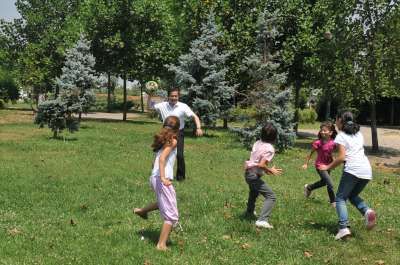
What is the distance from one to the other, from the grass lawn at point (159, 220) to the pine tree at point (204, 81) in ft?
42.4

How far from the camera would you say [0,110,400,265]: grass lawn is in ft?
23.2

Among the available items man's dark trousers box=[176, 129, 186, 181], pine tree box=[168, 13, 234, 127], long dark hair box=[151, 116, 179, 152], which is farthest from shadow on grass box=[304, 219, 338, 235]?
pine tree box=[168, 13, 234, 127]

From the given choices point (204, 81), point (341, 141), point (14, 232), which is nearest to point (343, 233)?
point (341, 141)

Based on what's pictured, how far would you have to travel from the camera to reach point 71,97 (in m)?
23.3

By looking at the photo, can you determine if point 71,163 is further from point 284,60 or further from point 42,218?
point 284,60

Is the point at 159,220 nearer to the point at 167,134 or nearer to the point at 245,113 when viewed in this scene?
the point at 167,134

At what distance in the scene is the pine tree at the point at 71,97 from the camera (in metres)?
22.4

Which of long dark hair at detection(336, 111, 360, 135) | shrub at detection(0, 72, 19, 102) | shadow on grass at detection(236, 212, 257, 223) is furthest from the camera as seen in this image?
shrub at detection(0, 72, 19, 102)

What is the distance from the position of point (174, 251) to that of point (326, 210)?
4.28 m

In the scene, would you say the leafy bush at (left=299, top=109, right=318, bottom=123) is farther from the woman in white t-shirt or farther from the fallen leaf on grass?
the fallen leaf on grass

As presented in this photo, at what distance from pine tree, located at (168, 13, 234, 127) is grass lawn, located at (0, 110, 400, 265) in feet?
42.4

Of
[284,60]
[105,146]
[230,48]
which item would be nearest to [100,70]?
[230,48]

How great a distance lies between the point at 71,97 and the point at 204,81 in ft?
25.9

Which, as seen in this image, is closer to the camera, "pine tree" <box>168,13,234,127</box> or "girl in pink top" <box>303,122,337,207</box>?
Answer: "girl in pink top" <box>303,122,337,207</box>
